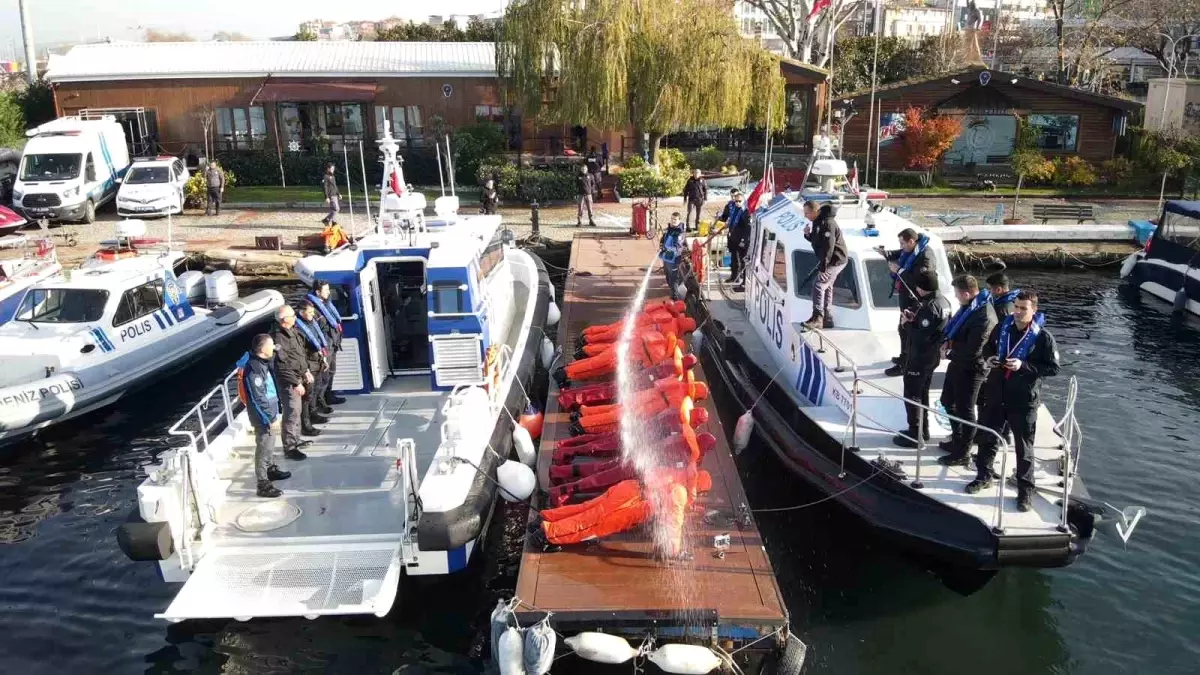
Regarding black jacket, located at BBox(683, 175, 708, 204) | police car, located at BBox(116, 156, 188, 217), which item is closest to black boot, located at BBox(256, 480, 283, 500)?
black jacket, located at BBox(683, 175, 708, 204)

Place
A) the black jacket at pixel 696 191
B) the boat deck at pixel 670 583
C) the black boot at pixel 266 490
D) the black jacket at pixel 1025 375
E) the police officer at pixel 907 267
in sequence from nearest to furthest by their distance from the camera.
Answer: the boat deck at pixel 670 583 < the black jacket at pixel 1025 375 < the black boot at pixel 266 490 < the police officer at pixel 907 267 < the black jacket at pixel 696 191

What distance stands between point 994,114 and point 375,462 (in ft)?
84.6

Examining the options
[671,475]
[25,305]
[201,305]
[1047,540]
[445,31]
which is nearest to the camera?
[1047,540]

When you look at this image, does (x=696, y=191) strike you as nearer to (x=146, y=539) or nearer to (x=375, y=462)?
(x=375, y=462)

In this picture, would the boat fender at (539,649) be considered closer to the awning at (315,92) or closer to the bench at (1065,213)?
the bench at (1065,213)

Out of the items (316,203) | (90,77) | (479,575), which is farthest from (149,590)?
(90,77)

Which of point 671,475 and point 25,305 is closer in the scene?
point 671,475

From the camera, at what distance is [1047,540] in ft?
24.0

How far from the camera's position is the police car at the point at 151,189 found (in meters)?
23.7

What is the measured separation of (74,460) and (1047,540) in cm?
1178

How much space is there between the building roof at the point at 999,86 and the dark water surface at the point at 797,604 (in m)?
18.5

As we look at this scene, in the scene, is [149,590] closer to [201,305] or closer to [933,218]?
[201,305]

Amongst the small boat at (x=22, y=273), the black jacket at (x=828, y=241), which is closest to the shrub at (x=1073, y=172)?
the black jacket at (x=828, y=241)

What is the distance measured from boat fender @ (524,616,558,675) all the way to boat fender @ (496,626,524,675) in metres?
0.06
